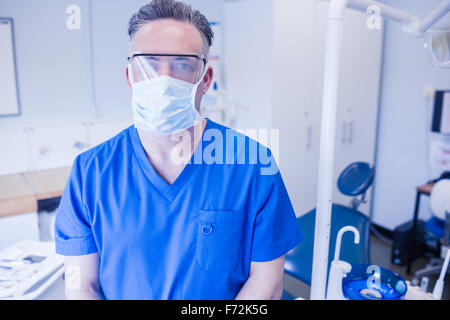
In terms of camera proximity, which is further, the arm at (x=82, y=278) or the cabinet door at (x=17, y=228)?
the cabinet door at (x=17, y=228)

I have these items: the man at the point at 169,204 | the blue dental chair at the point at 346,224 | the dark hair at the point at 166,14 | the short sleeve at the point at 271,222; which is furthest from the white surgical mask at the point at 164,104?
the blue dental chair at the point at 346,224

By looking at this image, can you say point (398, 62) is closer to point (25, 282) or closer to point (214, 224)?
point (214, 224)

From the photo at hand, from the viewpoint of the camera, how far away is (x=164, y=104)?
68cm

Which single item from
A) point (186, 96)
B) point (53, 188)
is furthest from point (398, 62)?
point (53, 188)

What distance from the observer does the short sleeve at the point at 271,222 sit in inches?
30.1

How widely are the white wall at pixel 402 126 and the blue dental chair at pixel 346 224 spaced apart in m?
1.22

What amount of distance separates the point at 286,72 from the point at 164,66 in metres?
0.53

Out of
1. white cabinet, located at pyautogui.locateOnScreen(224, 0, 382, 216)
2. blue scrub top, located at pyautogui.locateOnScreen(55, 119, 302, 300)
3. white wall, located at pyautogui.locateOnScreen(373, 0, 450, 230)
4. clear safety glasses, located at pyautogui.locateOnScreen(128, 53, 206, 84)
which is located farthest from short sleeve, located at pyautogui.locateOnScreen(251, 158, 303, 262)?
white wall, located at pyautogui.locateOnScreen(373, 0, 450, 230)

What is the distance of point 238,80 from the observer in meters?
1.03

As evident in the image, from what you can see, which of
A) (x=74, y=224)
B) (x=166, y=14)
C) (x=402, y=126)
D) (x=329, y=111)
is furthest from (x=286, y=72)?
(x=402, y=126)

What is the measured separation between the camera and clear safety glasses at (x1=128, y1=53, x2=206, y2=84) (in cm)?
66

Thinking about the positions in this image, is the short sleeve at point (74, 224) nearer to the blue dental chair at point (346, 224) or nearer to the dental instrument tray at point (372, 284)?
the blue dental chair at point (346, 224)

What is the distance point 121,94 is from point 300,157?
0.56m

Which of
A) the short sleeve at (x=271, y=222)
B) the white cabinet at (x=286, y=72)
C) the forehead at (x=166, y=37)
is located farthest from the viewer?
the white cabinet at (x=286, y=72)
